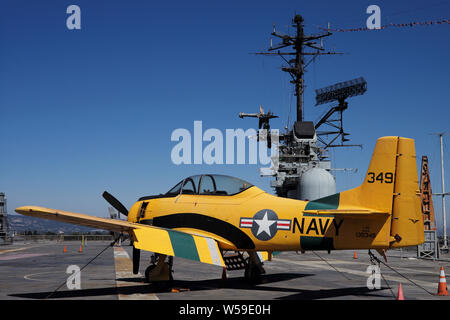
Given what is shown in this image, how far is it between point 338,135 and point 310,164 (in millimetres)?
9617

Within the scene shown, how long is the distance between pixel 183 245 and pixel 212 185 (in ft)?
8.28

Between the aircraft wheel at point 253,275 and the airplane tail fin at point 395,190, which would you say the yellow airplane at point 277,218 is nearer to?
the airplane tail fin at point 395,190

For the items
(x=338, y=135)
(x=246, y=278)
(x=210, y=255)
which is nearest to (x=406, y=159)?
(x=210, y=255)

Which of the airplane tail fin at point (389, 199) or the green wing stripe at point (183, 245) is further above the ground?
the airplane tail fin at point (389, 199)

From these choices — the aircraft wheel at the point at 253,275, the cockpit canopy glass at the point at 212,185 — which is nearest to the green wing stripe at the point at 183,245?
the cockpit canopy glass at the point at 212,185

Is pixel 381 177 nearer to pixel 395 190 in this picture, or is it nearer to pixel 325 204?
pixel 395 190

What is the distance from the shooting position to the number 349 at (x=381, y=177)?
1197 cm

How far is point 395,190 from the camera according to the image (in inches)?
466

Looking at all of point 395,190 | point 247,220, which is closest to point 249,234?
point 247,220

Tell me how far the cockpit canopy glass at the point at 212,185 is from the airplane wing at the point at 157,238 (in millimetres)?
1641

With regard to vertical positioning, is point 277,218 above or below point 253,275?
above

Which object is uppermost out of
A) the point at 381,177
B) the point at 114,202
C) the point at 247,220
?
the point at 381,177

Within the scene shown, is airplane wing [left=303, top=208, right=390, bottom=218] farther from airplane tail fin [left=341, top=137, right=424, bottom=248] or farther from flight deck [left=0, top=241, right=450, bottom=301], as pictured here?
flight deck [left=0, top=241, right=450, bottom=301]
